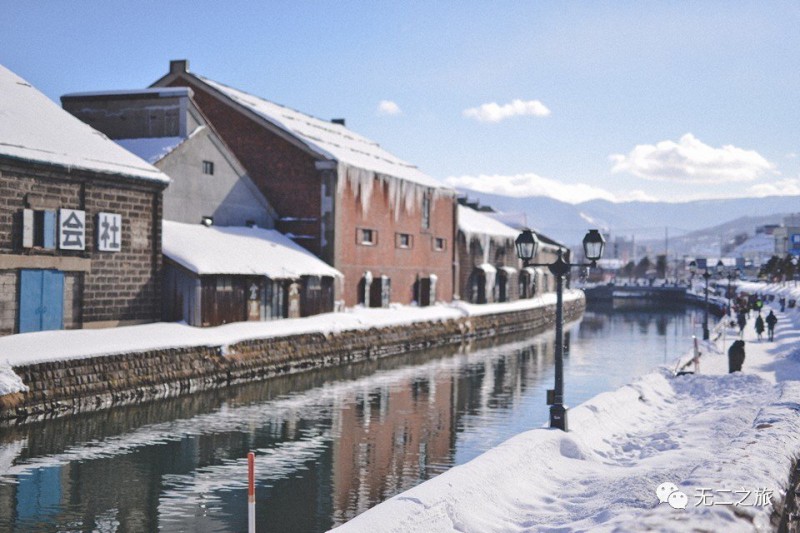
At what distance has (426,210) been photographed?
5316 cm

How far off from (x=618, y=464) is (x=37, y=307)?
17600 mm

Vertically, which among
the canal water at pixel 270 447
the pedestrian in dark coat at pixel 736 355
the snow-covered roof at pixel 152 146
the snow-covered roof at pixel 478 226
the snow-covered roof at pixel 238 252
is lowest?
the canal water at pixel 270 447

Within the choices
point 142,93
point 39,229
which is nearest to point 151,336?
point 39,229

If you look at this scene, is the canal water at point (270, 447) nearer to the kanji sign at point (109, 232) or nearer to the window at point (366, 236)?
the kanji sign at point (109, 232)

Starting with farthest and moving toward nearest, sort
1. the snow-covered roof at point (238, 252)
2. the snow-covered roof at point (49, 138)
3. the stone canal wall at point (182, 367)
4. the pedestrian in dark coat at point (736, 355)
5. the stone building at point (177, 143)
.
A: the stone building at point (177, 143) < the snow-covered roof at point (238, 252) < the pedestrian in dark coat at point (736, 355) < the snow-covered roof at point (49, 138) < the stone canal wall at point (182, 367)

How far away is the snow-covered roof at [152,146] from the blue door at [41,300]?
9.91 meters

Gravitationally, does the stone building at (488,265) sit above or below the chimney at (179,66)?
below

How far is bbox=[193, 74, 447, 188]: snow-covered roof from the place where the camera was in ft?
141

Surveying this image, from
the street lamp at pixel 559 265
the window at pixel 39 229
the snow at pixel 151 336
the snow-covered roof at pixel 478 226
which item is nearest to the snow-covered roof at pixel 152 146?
the snow at pixel 151 336

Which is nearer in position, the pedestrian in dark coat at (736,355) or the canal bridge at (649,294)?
the pedestrian in dark coat at (736,355)

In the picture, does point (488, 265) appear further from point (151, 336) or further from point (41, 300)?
point (41, 300)

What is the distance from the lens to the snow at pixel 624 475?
8.42 meters

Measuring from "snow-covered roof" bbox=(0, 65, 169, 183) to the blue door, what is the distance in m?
3.32

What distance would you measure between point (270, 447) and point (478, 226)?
47.8 meters
